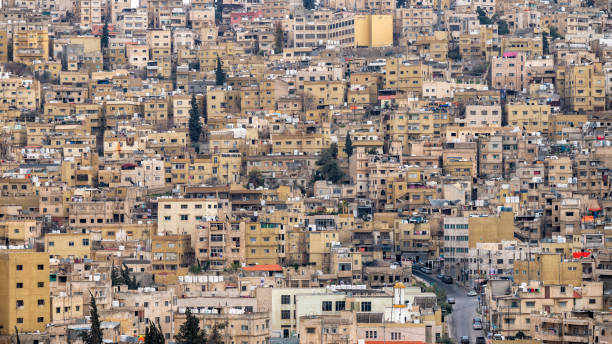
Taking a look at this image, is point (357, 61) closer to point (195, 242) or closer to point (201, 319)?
point (195, 242)

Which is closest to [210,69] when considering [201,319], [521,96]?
[521,96]

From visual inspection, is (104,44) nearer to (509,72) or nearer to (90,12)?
(90,12)

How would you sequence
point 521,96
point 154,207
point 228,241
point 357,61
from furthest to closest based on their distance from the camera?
point 357,61 → point 521,96 → point 154,207 → point 228,241

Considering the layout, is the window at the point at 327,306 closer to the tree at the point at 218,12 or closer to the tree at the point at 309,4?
the tree at the point at 218,12

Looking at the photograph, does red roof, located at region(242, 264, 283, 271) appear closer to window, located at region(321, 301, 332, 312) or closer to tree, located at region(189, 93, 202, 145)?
window, located at region(321, 301, 332, 312)

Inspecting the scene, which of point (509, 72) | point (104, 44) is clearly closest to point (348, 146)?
point (509, 72)

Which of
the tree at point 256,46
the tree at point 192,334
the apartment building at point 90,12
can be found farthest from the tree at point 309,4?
the tree at point 192,334
